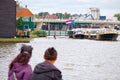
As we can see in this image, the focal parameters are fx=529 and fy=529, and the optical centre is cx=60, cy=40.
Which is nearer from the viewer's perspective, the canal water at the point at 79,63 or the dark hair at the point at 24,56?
the dark hair at the point at 24,56

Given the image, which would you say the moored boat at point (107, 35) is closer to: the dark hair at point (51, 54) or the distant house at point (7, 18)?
the distant house at point (7, 18)

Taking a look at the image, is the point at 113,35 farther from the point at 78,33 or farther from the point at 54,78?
the point at 54,78

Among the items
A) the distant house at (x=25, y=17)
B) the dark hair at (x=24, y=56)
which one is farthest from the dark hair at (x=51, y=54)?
the distant house at (x=25, y=17)

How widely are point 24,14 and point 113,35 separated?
2410cm

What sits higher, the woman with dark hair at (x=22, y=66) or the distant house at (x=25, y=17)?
the woman with dark hair at (x=22, y=66)

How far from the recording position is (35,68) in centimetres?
881

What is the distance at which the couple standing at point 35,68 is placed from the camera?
28.0 feet

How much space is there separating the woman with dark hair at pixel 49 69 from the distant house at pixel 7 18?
65.5m

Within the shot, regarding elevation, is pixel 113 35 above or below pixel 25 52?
below

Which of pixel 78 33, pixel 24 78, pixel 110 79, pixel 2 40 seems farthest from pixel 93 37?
pixel 24 78

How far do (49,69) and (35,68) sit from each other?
1.21 feet

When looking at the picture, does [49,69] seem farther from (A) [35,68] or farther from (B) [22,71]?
(B) [22,71]

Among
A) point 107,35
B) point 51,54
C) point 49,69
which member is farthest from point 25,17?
point 49,69

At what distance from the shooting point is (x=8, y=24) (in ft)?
246
